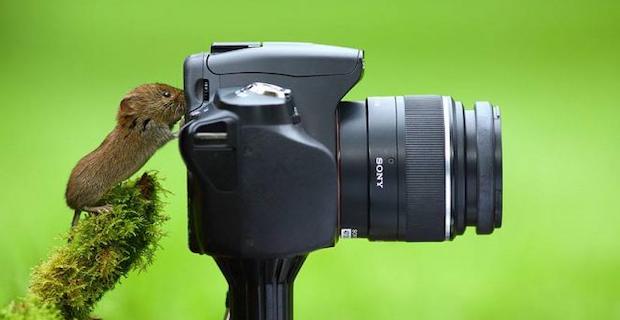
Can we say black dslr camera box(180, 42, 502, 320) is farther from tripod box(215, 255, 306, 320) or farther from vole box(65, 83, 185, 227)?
vole box(65, 83, 185, 227)

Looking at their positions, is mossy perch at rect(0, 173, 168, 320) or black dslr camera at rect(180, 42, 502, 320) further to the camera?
mossy perch at rect(0, 173, 168, 320)

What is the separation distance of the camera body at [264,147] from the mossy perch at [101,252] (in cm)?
14

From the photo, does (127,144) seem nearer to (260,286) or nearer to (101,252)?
(101,252)

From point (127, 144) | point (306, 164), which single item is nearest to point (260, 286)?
point (306, 164)

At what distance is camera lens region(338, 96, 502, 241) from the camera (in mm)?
1325

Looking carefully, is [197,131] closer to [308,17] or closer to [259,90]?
[259,90]

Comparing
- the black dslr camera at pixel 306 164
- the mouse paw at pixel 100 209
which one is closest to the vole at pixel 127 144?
the mouse paw at pixel 100 209

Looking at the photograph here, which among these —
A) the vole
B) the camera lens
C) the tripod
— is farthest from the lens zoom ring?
the vole

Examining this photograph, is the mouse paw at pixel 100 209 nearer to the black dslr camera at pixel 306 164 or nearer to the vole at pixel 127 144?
the vole at pixel 127 144

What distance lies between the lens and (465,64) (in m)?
2.14

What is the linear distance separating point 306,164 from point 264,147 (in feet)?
0.17

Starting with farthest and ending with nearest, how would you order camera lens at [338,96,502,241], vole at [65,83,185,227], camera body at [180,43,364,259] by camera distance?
vole at [65,83,185,227]
camera lens at [338,96,502,241]
camera body at [180,43,364,259]

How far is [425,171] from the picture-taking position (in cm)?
133

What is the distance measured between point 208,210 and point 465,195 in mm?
335
